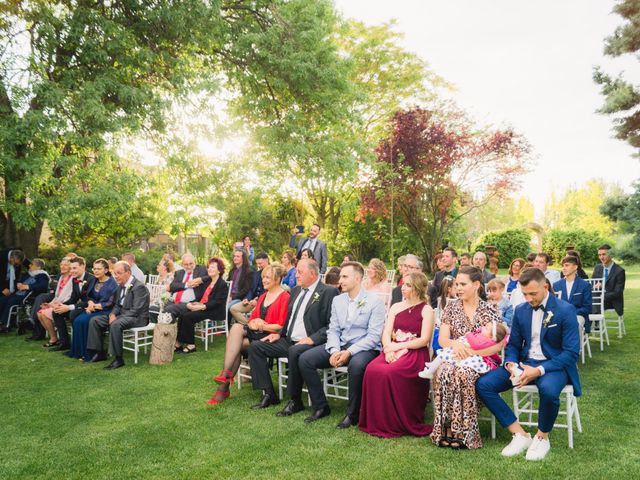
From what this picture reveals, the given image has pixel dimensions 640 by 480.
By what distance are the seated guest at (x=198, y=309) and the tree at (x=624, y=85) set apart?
7.23m

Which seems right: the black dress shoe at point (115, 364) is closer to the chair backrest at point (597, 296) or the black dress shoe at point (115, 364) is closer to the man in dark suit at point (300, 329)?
the man in dark suit at point (300, 329)

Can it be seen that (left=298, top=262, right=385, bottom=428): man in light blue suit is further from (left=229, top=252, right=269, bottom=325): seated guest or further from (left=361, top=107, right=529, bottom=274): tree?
(left=361, top=107, right=529, bottom=274): tree

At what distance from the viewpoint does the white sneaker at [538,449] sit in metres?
3.85

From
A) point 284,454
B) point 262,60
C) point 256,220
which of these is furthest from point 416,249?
point 284,454

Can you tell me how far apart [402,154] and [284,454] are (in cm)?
1452

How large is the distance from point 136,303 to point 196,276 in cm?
130

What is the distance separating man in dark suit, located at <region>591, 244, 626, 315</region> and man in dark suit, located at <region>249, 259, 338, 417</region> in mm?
5472

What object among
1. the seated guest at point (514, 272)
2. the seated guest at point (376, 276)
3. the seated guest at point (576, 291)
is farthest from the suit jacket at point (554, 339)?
the seated guest at point (514, 272)

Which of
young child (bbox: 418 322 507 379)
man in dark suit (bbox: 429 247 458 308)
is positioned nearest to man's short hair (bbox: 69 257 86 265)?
man in dark suit (bbox: 429 247 458 308)

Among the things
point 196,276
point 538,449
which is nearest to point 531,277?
point 538,449

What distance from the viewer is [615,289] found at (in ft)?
27.9

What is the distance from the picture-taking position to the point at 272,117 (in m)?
12.9

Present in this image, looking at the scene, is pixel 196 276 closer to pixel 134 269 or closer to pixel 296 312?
pixel 134 269

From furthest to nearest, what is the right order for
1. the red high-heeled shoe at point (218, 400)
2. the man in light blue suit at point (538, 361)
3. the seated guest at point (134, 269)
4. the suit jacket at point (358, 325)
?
the seated guest at point (134, 269) → the red high-heeled shoe at point (218, 400) → the suit jacket at point (358, 325) → the man in light blue suit at point (538, 361)
